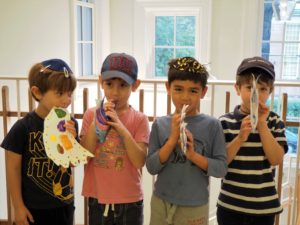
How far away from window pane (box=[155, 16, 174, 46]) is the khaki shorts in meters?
3.97

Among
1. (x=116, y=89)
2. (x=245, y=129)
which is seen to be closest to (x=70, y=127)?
(x=116, y=89)

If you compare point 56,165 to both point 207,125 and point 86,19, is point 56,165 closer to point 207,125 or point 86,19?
point 207,125

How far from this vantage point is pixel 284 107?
1.87 m

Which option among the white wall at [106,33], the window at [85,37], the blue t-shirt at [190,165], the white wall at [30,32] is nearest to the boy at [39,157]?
the blue t-shirt at [190,165]

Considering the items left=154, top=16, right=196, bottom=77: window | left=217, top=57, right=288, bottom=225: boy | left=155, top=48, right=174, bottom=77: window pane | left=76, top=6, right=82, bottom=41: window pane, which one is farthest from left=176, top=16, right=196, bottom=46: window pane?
left=217, top=57, right=288, bottom=225: boy

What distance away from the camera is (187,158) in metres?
1.29

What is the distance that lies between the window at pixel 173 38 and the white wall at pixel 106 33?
248 mm

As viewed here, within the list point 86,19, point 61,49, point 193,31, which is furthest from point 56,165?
point 193,31

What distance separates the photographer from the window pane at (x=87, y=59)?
455 centimetres

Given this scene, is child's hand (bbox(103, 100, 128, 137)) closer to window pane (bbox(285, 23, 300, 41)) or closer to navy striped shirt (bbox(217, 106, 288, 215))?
navy striped shirt (bbox(217, 106, 288, 215))

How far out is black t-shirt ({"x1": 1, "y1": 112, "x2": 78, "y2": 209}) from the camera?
1.33 metres

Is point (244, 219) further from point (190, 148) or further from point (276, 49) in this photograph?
point (276, 49)

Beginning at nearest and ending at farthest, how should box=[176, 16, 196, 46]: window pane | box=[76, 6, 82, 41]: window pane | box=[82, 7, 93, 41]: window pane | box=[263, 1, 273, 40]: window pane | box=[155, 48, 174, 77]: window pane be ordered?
box=[76, 6, 82, 41]: window pane < box=[82, 7, 93, 41]: window pane < box=[263, 1, 273, 40]: window pane < box=[176, 16, 196, 46]: window pane < box=[155, 48, 174, 77]: window pane

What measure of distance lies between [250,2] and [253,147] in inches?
135
